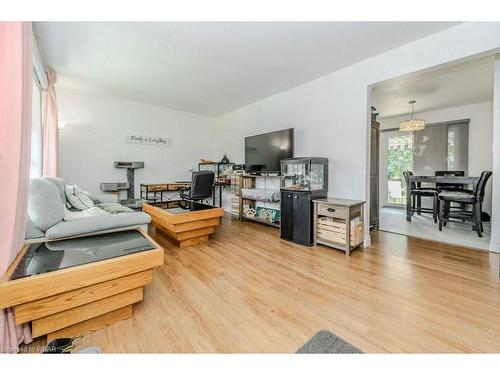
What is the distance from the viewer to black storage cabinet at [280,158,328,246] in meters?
3.01

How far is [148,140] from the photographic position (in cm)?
519

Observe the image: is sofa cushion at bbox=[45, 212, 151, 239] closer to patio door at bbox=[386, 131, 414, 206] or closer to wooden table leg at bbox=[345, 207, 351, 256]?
wooden table leg at bbox=[345, 207, 351, 256]

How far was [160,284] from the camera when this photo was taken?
6.45ft

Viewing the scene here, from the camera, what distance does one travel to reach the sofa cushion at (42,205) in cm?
163

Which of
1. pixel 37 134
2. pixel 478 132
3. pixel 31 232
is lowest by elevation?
pixel 31 232

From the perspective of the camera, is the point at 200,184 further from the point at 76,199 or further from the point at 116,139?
the point at 116,139

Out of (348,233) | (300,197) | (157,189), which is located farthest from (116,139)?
(348,233)

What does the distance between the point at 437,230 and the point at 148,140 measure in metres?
6.19

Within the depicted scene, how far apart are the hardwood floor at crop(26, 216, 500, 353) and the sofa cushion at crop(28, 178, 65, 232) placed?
96 cm

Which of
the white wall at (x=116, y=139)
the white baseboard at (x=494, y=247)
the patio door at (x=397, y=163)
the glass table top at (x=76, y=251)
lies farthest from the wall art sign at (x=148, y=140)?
the patio door at (x=397, y=163)

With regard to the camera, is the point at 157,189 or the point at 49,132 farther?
the point at 157,189

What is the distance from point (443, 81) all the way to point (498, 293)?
363 cm

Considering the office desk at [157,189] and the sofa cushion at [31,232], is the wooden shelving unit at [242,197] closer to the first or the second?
the office desk at [157,189]
